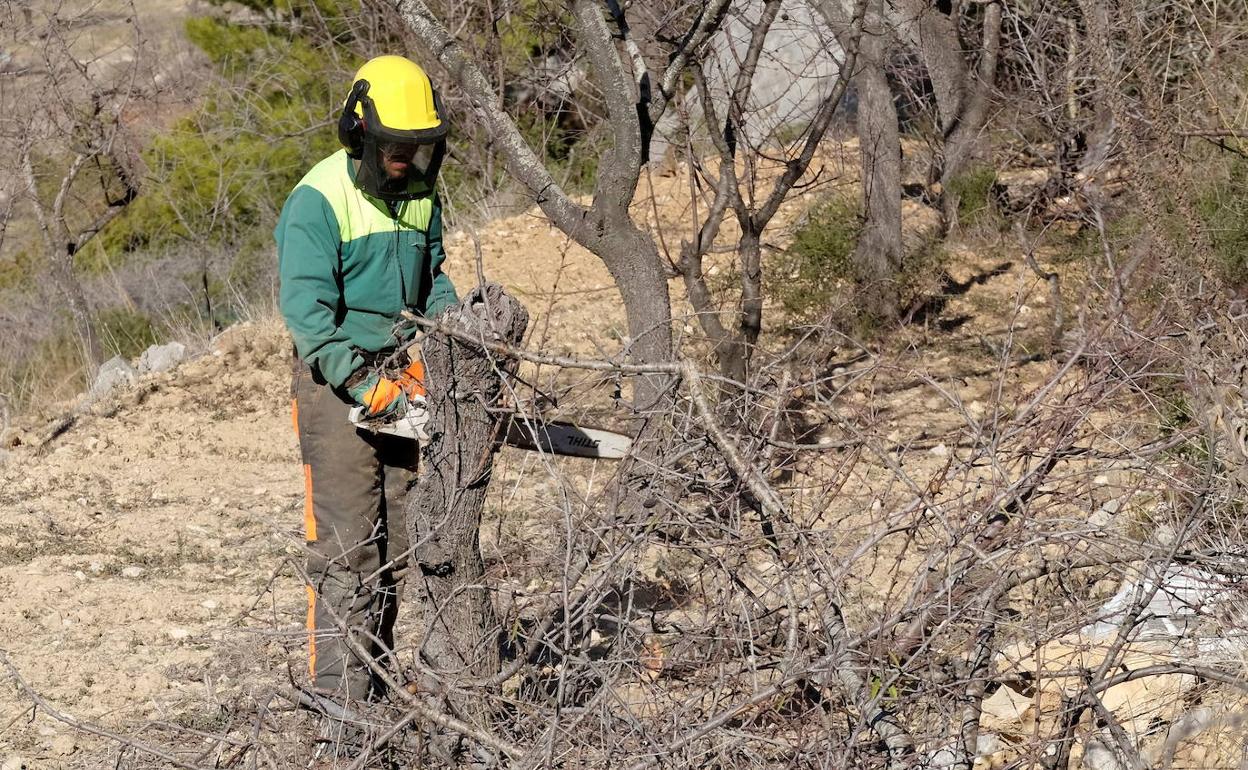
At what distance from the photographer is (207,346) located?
10.2m

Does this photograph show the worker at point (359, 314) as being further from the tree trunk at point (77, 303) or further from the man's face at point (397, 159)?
the tree trunk at point (77, 303)

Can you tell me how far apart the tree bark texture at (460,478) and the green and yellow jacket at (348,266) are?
383 mm

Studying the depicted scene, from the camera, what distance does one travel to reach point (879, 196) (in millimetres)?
9016

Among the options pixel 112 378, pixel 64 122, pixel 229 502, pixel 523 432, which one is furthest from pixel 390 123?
pixel 64 122

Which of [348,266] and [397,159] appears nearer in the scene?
[397,159]

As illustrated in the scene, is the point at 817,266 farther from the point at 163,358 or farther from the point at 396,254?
the point at 396,254

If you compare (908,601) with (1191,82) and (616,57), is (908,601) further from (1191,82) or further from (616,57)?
(1191,82)

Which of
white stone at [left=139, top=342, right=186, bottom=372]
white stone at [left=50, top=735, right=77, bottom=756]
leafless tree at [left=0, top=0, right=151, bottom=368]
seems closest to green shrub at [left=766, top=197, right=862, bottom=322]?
white stone at [left=139, top=342, right=186, bottom=372]

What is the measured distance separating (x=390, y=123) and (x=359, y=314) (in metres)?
0.61

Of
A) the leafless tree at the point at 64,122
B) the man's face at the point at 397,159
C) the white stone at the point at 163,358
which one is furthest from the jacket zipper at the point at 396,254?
the white stone at the point at 163,358

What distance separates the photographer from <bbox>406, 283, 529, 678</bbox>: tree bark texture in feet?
12.2

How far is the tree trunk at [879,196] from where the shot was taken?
29.3 ft

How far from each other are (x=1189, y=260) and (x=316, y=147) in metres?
12.6

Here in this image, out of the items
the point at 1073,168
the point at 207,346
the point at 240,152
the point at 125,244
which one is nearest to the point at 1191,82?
the point at 1073,168
